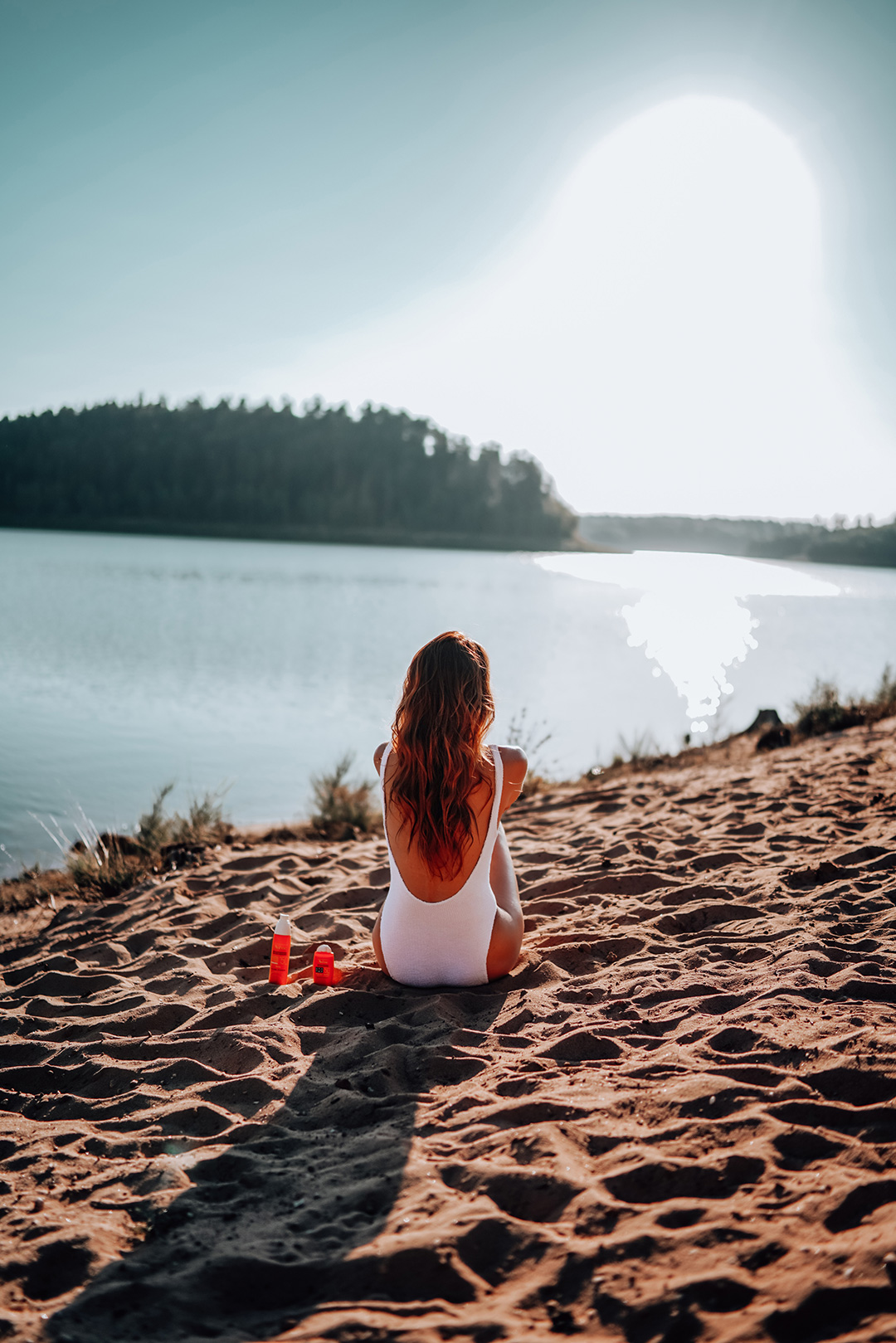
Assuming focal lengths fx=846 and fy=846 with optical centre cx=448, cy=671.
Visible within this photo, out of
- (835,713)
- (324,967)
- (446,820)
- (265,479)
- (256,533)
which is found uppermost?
(265,479)

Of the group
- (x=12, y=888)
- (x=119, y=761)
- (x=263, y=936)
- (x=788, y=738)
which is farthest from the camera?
(x=119, y=761)

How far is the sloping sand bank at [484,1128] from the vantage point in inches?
70.1

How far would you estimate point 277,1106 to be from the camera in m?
2.72

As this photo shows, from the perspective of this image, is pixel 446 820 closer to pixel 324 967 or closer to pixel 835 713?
pixel 324 967

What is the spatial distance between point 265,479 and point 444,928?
91558mm

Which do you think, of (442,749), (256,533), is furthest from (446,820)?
(256,533)

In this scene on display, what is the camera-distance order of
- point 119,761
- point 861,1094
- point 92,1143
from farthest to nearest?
point 119,761 → point 92,1143 → point 861,1094

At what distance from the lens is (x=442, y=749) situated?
3.24 metres

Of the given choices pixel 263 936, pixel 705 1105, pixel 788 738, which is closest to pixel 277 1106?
pixel 705 1105

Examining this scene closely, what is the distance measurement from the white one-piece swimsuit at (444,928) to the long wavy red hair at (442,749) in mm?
108

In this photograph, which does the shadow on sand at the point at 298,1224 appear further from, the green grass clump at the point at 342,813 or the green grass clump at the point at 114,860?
the green grass clump at the point at 342,813

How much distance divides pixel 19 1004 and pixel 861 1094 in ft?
11.2

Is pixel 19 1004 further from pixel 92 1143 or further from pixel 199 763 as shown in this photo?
pixel 199 763

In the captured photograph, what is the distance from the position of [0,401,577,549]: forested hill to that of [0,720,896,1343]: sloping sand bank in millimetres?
86474
